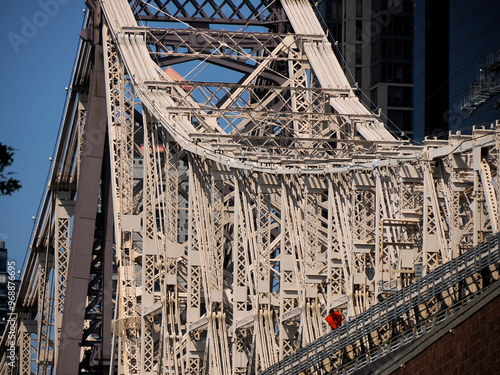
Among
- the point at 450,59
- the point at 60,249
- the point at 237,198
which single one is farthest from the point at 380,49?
the point at 237,198

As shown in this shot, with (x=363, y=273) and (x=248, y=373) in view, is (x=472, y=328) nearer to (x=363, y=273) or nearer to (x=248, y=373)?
(x=363, y=273)

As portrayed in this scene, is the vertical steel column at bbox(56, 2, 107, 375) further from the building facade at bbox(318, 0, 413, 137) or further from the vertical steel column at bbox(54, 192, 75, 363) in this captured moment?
the building facade at bbox(318, 0, 413, 137)

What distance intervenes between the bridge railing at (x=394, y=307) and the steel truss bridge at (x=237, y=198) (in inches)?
28.0

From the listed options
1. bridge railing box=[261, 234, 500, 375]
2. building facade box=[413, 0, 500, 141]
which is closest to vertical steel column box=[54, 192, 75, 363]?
building facade box=[413, 0, 500, 141]

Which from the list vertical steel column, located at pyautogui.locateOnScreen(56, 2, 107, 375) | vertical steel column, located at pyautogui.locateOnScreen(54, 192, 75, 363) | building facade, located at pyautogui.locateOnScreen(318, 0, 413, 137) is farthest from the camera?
building facade, located at pyautogui.locateOnScreen(318, 0, 413, 137)

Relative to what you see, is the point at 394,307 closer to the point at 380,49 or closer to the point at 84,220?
the point at 84,220

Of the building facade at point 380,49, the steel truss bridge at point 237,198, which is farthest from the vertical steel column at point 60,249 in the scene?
the building facade at point 380,49

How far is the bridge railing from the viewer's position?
144 feet

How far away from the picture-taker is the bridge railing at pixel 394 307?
43.8 m

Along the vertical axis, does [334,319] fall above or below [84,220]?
below

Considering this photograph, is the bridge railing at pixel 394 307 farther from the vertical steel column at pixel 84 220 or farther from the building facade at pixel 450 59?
the building facade at pixel 450 59

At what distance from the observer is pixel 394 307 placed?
154ft

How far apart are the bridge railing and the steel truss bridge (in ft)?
2.33

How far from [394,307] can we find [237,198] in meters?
12.2
